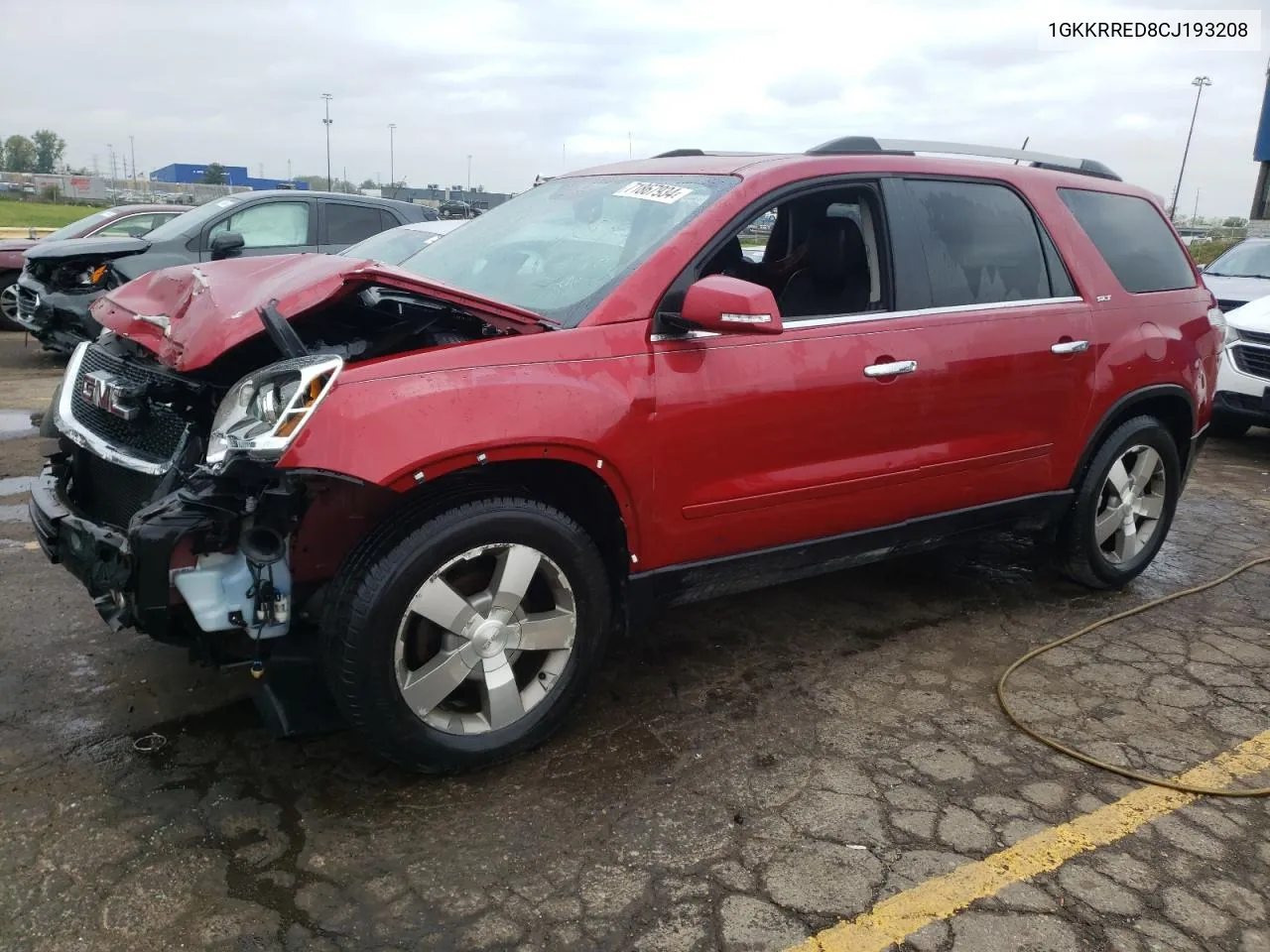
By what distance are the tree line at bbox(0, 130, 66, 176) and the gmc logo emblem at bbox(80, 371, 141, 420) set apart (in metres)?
113

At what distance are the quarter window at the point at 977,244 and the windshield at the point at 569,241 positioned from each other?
886 mm

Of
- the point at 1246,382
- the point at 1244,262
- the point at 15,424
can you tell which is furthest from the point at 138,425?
the point at 1244,262

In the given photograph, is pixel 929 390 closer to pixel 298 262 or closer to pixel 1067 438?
pixel 1067 438

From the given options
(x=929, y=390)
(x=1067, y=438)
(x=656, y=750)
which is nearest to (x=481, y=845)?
(x=656, y=750)

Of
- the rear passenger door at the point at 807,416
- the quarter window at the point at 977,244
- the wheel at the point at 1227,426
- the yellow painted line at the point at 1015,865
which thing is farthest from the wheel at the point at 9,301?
the wheel at the point at 1227,426

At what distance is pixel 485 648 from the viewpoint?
9.36ft

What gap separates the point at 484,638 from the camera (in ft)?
9.29

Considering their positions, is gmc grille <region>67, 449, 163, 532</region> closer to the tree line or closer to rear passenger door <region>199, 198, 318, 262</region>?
rear passenger door <region>199, 198, 318, 262</region>

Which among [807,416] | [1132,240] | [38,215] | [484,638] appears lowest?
[484,638]

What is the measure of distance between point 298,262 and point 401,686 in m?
1.26

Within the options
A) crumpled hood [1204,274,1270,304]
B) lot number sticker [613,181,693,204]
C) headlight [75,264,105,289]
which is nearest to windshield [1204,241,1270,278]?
crumpled hood [1204,274,1270,304]

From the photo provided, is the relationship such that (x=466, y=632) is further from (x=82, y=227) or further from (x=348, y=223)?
(x=82, y=227)

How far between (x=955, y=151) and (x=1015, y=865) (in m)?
2.74

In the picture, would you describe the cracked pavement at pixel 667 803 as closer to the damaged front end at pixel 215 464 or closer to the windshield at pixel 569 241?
the damaged front end at pixel 215 464
